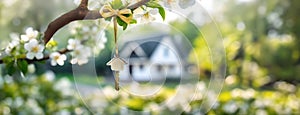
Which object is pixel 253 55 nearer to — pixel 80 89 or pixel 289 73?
pixel 289 73

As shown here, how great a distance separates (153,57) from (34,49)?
3.23 ft

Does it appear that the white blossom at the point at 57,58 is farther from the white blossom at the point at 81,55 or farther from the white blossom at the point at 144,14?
the white blossom at the point at 144,14

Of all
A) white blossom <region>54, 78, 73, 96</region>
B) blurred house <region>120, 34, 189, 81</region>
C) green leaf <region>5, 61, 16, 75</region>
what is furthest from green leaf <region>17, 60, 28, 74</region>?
white blossom <region>54, 78, 73, 96</region>

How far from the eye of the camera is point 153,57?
1.54m

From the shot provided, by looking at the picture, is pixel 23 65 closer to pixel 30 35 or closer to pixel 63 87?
pixel 30 35

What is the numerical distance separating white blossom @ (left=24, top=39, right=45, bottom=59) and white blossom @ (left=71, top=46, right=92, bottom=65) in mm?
53

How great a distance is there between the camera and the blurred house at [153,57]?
2.68ft

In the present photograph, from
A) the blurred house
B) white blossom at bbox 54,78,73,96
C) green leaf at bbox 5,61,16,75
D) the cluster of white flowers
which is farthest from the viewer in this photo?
white blossom at bbox 54,78,73,96

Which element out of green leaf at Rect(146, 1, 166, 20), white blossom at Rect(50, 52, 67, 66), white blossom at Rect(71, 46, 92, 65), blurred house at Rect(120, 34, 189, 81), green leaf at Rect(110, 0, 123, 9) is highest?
blurred house at Rect(120, 34, 189, 81)

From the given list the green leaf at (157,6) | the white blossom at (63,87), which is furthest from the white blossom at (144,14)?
the white blossom at (63,87)

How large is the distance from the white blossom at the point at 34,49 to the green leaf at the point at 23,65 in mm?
21

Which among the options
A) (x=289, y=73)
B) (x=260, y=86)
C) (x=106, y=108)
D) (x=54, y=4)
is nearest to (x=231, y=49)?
(x=260, y=86)

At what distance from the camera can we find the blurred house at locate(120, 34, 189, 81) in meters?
0.82

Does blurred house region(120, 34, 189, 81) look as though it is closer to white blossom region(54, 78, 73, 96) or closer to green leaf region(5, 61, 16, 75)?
green leaf region(5, 61, 16, 75)
